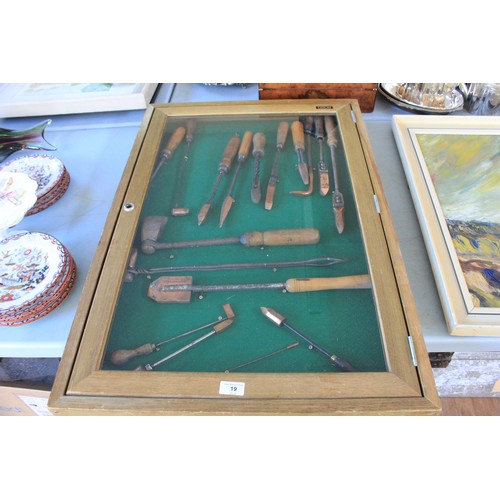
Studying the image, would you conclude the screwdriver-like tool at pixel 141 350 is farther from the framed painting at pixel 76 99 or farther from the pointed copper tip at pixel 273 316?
the framed painting at pixel 76 99

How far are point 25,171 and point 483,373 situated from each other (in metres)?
1.55

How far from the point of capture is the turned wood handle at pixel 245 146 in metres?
1.20

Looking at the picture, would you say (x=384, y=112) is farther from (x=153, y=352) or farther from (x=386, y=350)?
(x=153, y=352)

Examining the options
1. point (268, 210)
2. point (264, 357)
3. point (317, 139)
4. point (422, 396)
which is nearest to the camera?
point (422, 396)

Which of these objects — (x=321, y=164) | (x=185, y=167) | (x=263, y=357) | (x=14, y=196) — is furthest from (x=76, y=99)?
(x=263, y=357)

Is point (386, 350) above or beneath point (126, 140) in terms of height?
beneath

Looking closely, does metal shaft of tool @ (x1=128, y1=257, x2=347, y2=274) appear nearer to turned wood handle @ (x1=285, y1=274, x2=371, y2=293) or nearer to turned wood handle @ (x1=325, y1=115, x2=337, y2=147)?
turned wood handle @ (x1=285, y1=274, x2=371, y2=293)

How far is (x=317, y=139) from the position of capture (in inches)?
47.8

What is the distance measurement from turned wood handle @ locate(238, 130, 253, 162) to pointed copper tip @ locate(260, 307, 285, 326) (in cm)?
51

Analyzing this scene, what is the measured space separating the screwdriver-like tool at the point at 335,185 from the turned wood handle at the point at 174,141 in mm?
447

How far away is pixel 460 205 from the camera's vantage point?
42.9 inches

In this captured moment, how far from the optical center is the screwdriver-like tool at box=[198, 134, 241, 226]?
1.06 meters

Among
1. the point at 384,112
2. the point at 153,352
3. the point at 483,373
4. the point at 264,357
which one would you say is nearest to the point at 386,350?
the point at 264,357

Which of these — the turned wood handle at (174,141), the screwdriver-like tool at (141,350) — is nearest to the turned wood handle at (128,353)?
the screwdriver-like tool at (141,350)
